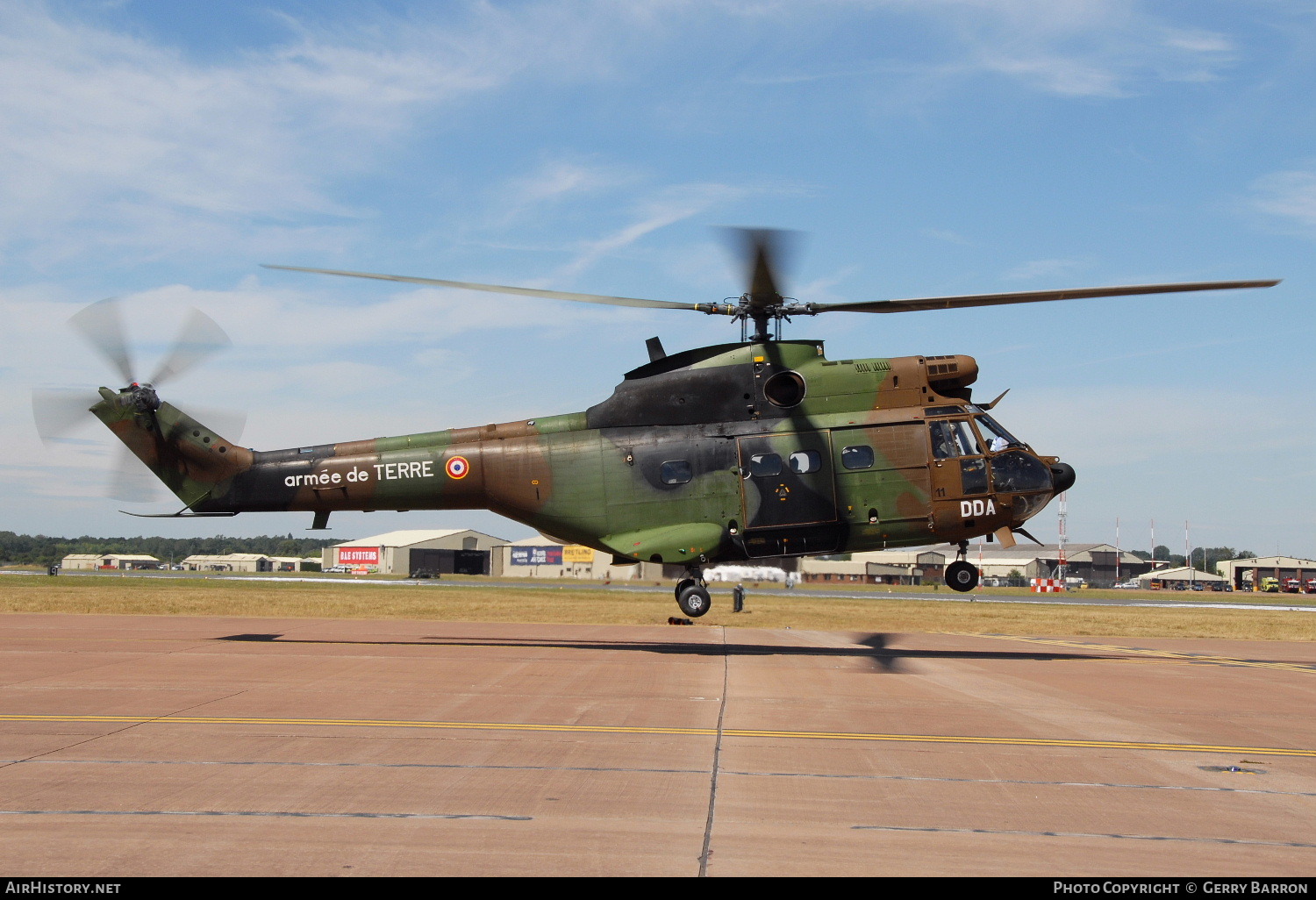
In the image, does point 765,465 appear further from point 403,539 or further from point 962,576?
point 403,539

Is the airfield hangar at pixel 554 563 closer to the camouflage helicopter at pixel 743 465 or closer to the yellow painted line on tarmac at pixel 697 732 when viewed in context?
the camouflage helicopter at pixel 743 465

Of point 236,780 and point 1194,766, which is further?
point 1194,766

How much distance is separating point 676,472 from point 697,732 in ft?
30.7

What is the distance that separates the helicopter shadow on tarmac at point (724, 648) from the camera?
1931 cm

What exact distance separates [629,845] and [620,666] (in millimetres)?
10087

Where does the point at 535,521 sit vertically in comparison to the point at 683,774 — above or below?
above

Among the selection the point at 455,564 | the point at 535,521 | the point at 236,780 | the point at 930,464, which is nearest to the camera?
the point at 236,780

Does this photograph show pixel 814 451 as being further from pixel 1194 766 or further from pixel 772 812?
pixel 772 812

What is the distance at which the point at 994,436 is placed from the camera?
1933 cm

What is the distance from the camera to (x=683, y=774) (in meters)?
8.37

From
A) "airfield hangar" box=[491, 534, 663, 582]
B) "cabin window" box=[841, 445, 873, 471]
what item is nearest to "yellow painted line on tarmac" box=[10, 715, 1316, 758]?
"cabin window" box=[841, 445, 873, 471]

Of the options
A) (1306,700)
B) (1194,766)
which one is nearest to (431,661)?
(1194,766)

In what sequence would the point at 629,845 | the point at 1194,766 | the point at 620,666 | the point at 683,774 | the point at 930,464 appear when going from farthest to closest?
the point at 930,464, the point at 620,666, the point at 1194,766, the point at 683,774, the point at 629,845

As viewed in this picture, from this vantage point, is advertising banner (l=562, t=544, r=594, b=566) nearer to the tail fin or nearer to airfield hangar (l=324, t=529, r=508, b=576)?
airfield hangar (l=324, t=529, r=508, b=576)
